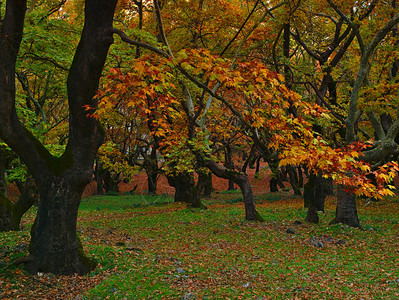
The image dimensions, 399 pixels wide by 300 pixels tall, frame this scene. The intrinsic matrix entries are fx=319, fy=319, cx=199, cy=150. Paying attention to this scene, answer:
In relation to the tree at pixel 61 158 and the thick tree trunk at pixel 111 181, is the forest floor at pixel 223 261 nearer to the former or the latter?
the tree at pixel 61 158

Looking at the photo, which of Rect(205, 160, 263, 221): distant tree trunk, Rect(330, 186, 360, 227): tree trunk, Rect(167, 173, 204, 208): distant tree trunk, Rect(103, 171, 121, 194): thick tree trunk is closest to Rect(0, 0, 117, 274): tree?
Rect(205, 160, 263, 221): distant tree trunk

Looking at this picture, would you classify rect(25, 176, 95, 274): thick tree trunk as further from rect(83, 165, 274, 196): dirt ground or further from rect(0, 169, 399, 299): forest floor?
rect(83, 165, 274, 196): dirt ground

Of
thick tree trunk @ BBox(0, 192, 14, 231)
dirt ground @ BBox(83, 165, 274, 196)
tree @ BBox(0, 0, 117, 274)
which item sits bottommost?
dirt ground @ BBox(83, 165, 274, 196)

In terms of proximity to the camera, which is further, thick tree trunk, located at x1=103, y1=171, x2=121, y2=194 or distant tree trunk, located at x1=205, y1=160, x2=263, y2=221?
thick tree trunk, located at x1=103, y1=171, x2=121, y2=194

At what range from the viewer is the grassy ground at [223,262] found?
730 cm

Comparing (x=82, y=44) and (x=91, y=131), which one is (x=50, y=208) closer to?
(x=91, y=131)

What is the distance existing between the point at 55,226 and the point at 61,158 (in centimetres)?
163

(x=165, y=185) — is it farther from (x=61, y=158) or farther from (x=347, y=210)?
(x=61, y=158)

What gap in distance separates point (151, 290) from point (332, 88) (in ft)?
51.6

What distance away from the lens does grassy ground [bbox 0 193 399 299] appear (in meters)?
7.30

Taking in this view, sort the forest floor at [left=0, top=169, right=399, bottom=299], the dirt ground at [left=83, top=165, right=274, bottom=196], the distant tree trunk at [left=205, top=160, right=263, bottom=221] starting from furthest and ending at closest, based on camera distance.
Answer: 1. the dirt ground at [left=83, top=165, right=274, bottom=196]
2. the distant tree trunk at [left=205, top=160, right=263, bottom=221]
3. the forest floor at [left=0, top=169, right=399, bottom=299]

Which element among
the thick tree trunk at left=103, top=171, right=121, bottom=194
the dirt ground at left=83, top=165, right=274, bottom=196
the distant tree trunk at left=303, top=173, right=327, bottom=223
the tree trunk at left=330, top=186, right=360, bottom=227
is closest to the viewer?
the tree trunk at left=330, top=186, right=360, bottom=227

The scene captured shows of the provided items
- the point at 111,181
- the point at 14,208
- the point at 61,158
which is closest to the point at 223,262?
the point at 61,158

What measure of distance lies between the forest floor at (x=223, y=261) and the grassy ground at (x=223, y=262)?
0.9 inches
